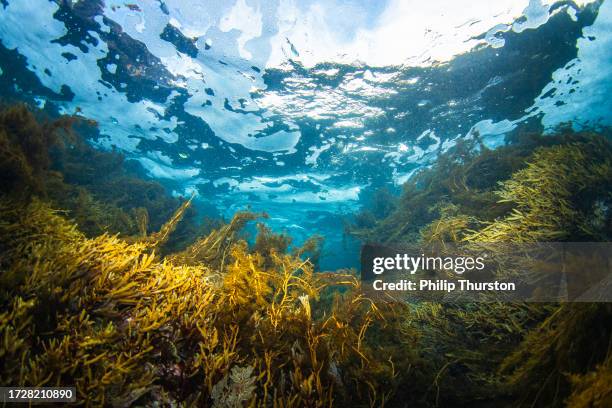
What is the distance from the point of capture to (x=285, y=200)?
22.5 m

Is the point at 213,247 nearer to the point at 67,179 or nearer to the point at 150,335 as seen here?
the point at 150,335

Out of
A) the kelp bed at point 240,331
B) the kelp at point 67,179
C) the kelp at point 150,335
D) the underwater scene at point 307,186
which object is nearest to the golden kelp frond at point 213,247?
the underwater scene at point 307,186

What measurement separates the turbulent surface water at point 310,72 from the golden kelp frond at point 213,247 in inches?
223

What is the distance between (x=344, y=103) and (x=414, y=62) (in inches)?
118

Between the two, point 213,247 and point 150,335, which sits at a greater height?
point 213,247

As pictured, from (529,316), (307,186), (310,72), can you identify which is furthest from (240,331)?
(307,186)

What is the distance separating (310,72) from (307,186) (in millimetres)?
10349

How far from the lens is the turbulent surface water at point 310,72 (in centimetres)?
801

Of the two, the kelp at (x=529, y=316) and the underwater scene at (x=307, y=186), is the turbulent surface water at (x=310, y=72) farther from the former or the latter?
the kelp at (x=529, y=316)

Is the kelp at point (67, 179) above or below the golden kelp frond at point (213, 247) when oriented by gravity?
above

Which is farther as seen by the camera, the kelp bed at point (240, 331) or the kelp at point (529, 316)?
the kelp at point (529, 316)

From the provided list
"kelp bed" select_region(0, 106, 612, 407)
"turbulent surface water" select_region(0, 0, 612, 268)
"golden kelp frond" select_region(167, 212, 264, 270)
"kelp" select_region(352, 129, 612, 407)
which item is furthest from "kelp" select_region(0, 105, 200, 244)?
"kelp" select_region(352, 129, 612, 407)

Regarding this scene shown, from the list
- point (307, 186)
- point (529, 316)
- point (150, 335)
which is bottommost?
point (150, 335)

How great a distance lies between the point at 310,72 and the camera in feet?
31.9
